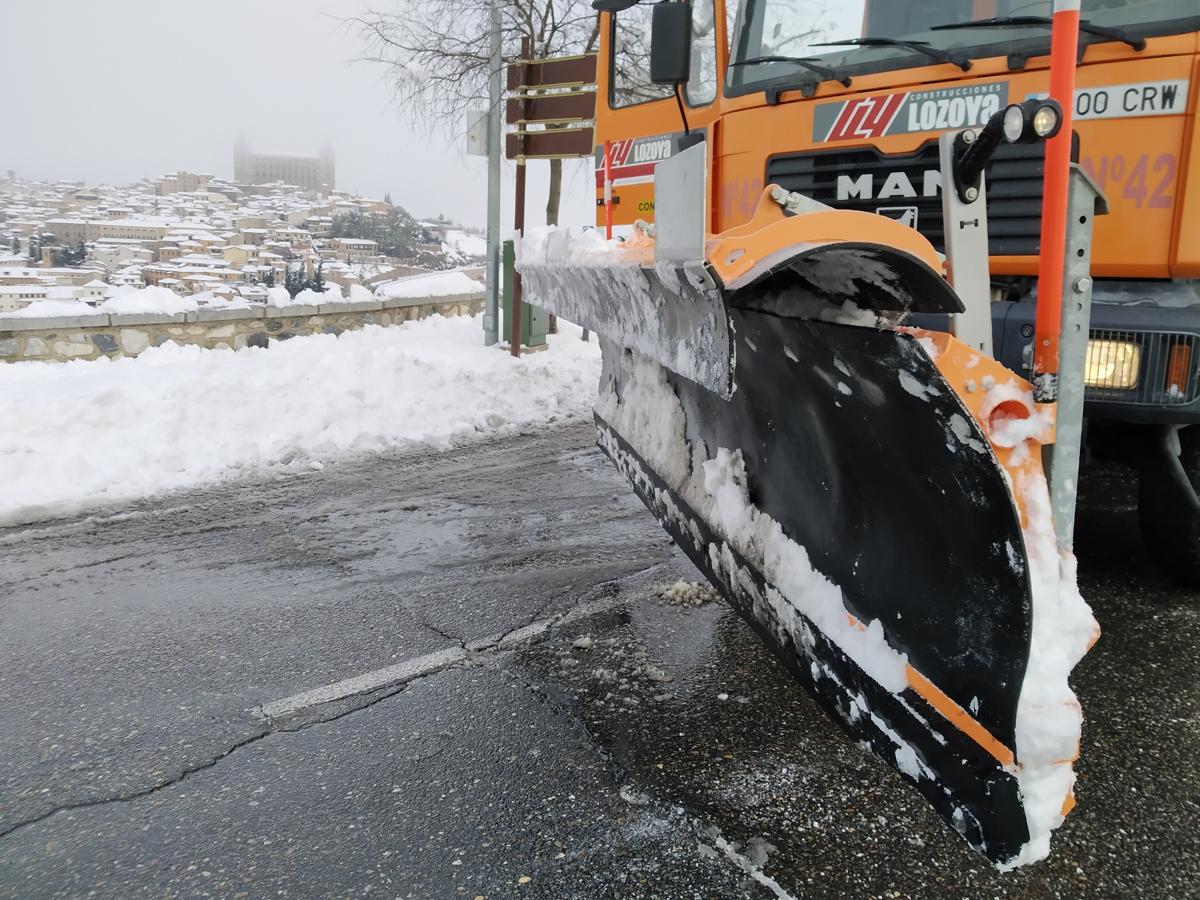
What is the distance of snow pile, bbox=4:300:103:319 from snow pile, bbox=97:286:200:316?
5.3 inches

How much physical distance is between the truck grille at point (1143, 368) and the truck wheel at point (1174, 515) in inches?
18.4

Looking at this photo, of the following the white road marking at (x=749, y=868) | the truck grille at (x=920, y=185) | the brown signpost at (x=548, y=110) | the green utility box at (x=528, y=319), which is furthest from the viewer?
the green utility box at (x=528, y=319)

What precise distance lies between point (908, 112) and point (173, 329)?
7.97 m

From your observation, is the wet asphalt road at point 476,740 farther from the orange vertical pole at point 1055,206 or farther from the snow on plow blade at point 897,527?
the orange vertical pole at point 1055,206

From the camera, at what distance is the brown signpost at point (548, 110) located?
9000 millimetres

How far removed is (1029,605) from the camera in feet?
5.22

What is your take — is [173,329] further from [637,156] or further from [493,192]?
[637,156]

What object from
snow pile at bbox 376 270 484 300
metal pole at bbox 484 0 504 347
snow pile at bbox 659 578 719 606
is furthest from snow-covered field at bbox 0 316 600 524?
snow pile at bbox 659 578 719 606

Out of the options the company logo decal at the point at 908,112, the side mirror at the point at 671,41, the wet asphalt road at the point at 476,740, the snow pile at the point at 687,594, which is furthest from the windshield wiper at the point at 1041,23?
the snow pile at the point at 687,594

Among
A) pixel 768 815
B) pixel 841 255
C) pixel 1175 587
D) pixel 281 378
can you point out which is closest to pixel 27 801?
pixel 768 815

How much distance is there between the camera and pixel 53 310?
8328mm

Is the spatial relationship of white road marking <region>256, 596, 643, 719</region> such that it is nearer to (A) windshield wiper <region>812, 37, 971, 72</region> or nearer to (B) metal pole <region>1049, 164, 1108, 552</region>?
(B) metal pole <region>1049, 164, 1108, 552</region>

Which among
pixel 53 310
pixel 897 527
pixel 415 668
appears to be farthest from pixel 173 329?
pixel 897 527

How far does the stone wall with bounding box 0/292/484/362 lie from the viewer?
8047 mm
